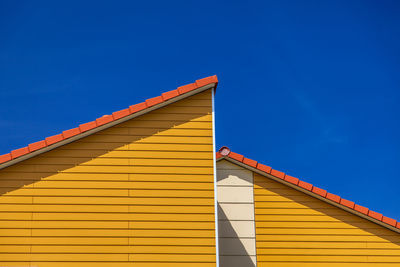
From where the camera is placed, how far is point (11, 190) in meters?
11.9

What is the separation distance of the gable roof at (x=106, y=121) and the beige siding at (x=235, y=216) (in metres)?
3.26

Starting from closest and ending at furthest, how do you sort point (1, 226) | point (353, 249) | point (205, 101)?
point (1, 226) < point (205, 101) < point (353, 249)

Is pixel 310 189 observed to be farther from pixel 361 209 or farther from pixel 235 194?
pixel 235 194

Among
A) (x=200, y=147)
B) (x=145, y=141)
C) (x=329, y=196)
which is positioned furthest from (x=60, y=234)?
(x=329, y=196)

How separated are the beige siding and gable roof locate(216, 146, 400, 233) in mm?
240

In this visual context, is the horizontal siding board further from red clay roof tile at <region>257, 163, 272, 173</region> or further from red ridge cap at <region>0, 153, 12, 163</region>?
red clay roof tile at <region>257, 163, 272, 173</region>

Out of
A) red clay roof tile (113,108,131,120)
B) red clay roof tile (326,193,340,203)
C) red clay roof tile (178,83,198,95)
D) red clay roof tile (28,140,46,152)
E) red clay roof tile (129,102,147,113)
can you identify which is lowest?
red clay roof tile (326,193,340,203)

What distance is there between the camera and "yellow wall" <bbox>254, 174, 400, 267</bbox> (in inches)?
565

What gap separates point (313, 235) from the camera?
14.5 m

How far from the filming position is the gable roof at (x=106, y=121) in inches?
471

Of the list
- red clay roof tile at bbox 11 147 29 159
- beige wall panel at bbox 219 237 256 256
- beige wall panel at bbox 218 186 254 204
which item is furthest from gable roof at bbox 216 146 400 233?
red clay roof tile at bbox 11 147 29 159

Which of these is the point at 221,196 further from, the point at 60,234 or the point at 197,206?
the point at 60,234

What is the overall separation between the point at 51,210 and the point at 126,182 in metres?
1.63

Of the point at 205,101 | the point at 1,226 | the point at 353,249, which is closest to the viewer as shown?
the point at 1,226
